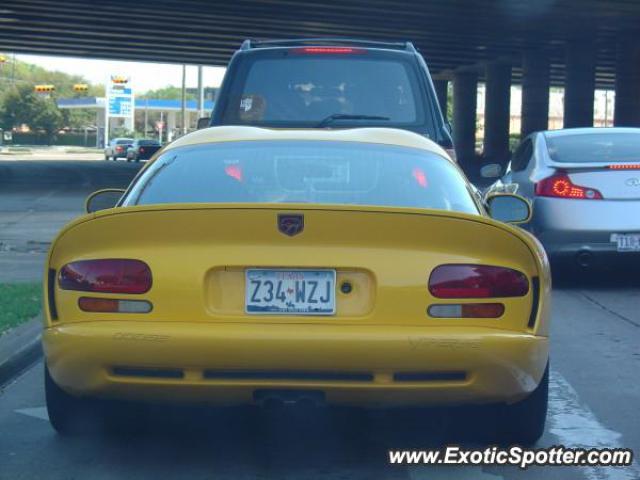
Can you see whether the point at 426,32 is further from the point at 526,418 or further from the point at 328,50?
the point at 526,418

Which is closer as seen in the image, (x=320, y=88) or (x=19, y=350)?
(x=19, y=350)

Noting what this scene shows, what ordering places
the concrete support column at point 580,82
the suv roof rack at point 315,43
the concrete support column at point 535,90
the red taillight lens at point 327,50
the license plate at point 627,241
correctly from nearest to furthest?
1. the red taillight lens at point 327,50
2. the license plate at point 627,241
3. the suv roof rack at point 315,43
4. the concrete support column at point 580,82
5. the concrete support column at point 535,90

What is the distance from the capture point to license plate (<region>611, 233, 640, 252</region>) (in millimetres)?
11141

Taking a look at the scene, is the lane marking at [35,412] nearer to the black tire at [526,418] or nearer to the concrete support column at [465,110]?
the black tire at [526,418]

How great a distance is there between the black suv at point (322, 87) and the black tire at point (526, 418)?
17.3 feet

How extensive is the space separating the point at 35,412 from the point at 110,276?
5.24 ft

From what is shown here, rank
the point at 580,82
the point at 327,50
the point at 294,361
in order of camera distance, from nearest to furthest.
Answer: the point at 294,361 → the point at 327,50 → the point at 580,82

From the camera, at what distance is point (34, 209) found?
2248cm

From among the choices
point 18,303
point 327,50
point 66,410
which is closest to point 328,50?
point 327,50

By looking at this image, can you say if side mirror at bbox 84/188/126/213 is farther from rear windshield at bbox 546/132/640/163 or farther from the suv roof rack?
rear windshield at bbox 546/132/640/163

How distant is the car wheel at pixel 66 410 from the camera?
553cm

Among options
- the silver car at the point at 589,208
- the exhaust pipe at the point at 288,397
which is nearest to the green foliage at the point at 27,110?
the silver car at the point at 589,208

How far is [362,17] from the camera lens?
41.3m

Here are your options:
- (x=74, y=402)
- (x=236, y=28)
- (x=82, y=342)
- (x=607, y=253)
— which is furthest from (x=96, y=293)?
(x=236, y=28)
